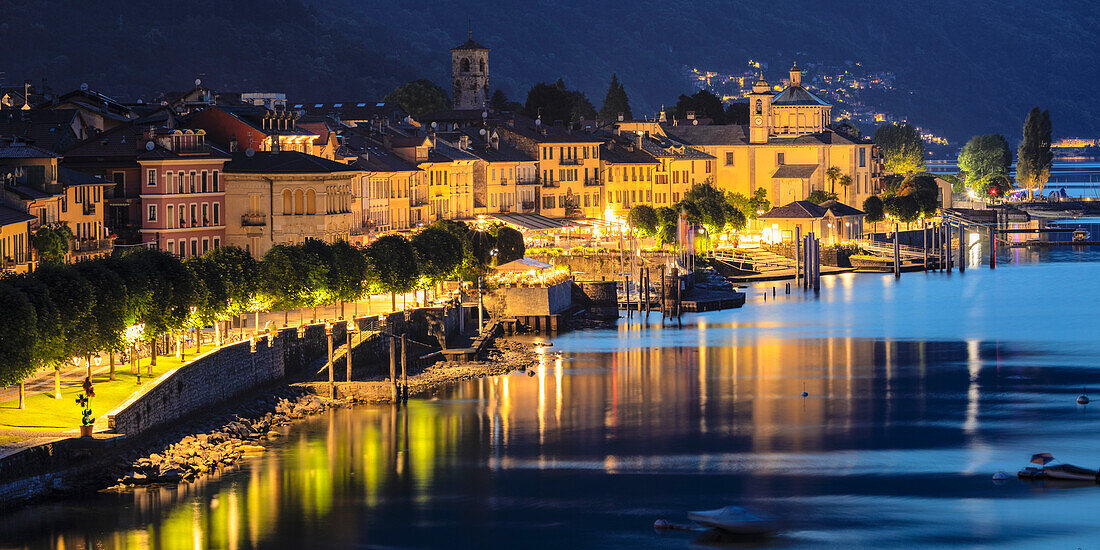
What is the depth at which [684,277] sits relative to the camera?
13288 centimetres

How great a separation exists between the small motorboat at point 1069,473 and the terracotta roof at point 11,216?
41323mm

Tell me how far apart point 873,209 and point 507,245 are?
75002 mm

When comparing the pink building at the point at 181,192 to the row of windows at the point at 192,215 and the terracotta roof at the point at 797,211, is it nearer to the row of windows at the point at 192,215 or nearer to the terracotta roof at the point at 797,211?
the row of windows at the point at 192,215

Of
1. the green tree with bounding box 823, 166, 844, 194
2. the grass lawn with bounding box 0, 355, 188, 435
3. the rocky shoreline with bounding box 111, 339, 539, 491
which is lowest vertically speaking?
the rocky shoreline with bounding box 111, 339, 539, 491

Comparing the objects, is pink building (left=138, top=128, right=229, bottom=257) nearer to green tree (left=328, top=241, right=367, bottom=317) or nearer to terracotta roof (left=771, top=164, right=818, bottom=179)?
green tree (left=328, top=241, right=367, bottom=317)

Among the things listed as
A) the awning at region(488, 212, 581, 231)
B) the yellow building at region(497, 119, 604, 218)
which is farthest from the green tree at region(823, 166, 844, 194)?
the awning at region(488, 212, 581, 231)

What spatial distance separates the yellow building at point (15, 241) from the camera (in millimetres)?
73919

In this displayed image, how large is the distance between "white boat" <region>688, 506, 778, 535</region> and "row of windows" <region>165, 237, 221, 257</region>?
147 feet

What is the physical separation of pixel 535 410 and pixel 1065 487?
25006mm

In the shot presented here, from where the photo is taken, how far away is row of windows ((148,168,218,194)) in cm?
9381

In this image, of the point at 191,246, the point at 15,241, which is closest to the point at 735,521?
the point at 15,241

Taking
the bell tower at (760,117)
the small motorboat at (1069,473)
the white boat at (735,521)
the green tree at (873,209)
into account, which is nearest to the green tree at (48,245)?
the white boat at (735,521)

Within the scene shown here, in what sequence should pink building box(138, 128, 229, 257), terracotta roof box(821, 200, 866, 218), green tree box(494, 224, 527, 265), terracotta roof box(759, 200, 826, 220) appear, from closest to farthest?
1. pink building box(138, 128, 229, 257)
2. green tree box(494, 224, 527, 265)
3. terracotta roof box(759, 200, 826, 220)
4. terracotta roof box(821, 200, 866, 218)

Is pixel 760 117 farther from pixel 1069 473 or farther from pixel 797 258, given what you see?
pixel 1069 473
